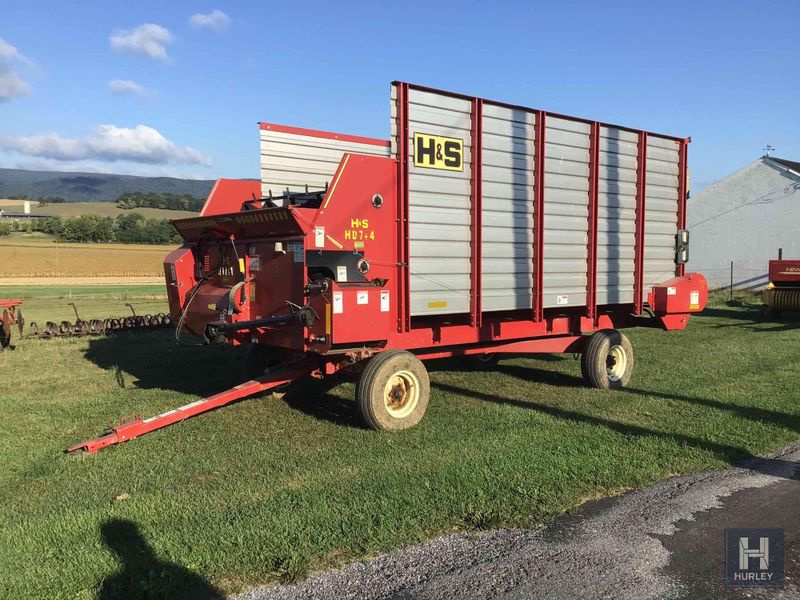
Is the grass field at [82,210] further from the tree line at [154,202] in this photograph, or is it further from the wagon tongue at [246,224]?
the wagon tongue at [246,224]

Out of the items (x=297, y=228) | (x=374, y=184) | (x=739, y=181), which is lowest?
(x=297, y=228)

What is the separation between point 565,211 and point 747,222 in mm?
23510

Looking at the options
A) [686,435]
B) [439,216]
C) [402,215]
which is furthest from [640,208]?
[402,215]

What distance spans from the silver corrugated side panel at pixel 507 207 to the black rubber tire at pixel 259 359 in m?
2.90

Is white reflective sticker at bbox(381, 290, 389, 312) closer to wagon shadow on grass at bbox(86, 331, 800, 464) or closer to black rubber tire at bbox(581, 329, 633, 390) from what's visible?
wagon shadow on grass at bbox(86, 331, 800, 464)

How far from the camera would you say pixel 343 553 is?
3.60 metres

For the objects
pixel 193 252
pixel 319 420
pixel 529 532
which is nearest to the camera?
pixel 529 532

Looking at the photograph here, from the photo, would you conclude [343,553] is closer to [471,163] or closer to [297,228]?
[297,228]

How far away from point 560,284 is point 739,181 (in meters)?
24.2

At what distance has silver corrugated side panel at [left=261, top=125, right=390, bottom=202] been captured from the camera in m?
7.43

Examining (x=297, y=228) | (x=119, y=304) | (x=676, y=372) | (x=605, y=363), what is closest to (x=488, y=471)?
(x=297, y=228)

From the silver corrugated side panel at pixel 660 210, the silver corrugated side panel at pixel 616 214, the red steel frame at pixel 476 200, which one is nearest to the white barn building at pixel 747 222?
the silver corrugated side panel at pixel 660 210

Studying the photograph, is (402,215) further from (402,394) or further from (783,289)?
(783,289)

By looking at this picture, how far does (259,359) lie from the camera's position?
26.7ft
